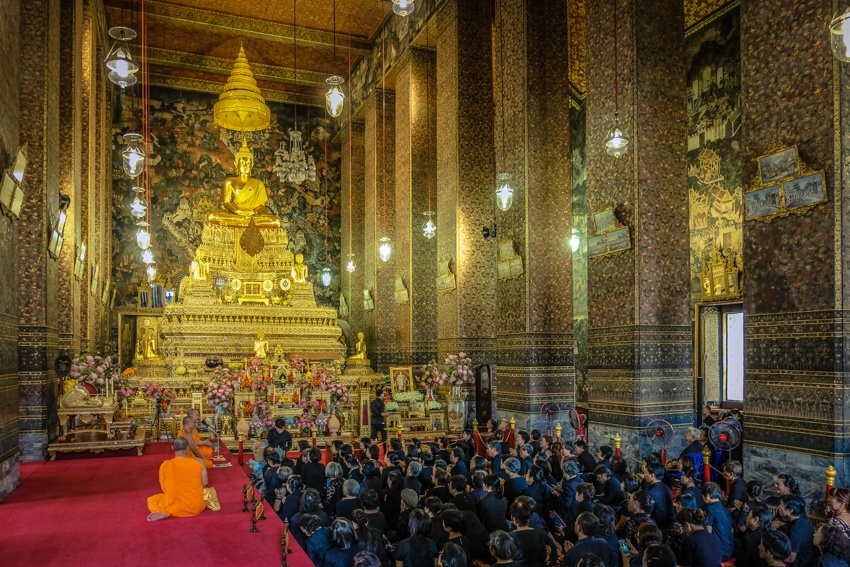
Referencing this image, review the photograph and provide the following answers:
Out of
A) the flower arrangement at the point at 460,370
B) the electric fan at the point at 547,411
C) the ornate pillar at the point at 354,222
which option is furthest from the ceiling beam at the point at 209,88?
the electric fan at the point at 547,411

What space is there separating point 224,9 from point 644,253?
15.8 meters

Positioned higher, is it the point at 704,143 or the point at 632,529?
the point at 704,143

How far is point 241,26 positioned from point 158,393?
12506 millimetres

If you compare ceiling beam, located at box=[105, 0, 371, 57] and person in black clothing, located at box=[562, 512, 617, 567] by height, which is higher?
ceiling beam, located at box=[105, 0, 371, 57]

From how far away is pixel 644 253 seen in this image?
9438 millimetres

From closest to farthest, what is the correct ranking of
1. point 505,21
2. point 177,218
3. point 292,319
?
point 505,21 → point 292,319 → point 177,218

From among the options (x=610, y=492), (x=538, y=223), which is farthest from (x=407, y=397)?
(x=610, y=492)

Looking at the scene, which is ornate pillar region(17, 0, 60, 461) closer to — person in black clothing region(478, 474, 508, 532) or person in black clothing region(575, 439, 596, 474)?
Result: person in black clothing region(478, 474, 508, 532)

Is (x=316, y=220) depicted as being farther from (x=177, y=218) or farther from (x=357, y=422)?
(x=357, y=422)

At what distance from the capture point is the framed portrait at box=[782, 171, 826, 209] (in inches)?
269

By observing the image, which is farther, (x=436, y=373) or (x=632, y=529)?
(x=436, y=373)

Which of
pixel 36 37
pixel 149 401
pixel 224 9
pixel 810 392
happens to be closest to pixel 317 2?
pixel 224 9

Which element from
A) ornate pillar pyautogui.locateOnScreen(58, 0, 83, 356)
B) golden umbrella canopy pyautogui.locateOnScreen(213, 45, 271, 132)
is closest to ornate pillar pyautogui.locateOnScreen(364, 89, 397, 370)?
golden umbrella canopy pyautogui.locateOnScreen(213, 45, 271, 132)

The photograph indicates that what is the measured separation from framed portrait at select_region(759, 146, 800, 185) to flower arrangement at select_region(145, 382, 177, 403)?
1070cm
